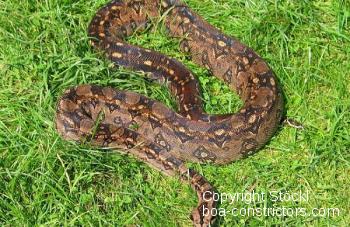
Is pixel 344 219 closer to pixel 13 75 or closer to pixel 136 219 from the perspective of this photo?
pixel 136 219

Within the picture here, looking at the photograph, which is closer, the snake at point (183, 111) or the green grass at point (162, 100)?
the green grass at point (162, 100)

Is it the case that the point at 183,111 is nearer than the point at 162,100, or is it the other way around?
the point at 183,111

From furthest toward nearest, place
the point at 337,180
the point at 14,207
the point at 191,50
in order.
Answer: the point at 191,50 < the point at 337,180 < the point at 14,207

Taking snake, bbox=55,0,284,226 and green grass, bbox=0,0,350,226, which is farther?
snake, bbox=55,0,284,226

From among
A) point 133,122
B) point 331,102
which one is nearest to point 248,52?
point 331,102
